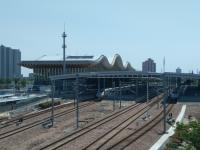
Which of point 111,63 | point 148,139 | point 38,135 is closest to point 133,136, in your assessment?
point 148,139

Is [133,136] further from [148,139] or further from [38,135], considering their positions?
[38,135]

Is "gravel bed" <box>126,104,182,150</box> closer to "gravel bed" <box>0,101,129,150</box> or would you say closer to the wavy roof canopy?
"gravel bed" <box>0,101,129,150</box>

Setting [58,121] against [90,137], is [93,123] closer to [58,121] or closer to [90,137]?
[58,121]

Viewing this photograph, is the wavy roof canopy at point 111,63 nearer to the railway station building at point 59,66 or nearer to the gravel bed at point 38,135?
the railway station building at point 59,66

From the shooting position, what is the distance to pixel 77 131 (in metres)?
40.2

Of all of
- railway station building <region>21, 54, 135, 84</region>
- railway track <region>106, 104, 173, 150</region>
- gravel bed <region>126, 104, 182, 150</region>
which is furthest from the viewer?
railway station building <region>21, 54, 135, 84</region>

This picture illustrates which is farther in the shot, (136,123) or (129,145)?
(136,123)

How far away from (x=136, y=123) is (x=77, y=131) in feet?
30.2

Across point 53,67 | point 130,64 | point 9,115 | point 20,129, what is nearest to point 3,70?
point 130,64

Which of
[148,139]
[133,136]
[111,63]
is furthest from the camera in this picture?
[111,63]

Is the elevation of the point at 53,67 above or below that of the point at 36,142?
above

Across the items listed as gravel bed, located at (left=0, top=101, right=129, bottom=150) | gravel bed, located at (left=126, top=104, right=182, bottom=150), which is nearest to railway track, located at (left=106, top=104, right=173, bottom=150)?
gravel bed, located at (left=126, top=104, right=182, bottom=150)

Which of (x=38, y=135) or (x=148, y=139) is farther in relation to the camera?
(x=38, y=135)

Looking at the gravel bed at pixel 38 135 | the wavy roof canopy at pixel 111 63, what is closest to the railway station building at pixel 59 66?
the wavy roof canopy at pixel 111 63
